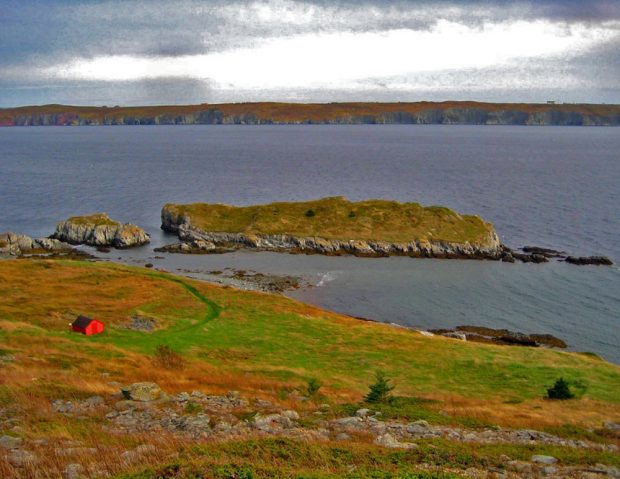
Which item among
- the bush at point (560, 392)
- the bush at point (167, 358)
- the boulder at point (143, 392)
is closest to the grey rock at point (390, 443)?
the boulder at point (143, 392)

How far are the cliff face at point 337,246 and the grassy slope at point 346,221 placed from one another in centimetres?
155

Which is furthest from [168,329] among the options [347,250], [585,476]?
[347,250]

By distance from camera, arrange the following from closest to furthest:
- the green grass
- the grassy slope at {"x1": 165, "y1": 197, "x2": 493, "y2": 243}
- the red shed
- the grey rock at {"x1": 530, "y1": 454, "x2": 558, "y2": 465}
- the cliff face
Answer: the green grass < the grey rock at {"x1": 530, "y1": 454, "x2": 558, "y2": 465} < the red shed < the cliff face < the grassy slope at {"x1": 165, "y1": 197, "x2": 493, "y2": 243}

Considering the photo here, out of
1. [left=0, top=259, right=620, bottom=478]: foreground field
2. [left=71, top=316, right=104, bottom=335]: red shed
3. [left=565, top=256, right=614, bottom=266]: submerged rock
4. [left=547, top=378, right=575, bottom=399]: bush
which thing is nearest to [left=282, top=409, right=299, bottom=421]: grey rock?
[left=0, top=259, right=620, bottom=478]: foreground field

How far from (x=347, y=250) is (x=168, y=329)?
57.2 meters

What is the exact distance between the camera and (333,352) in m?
45.8

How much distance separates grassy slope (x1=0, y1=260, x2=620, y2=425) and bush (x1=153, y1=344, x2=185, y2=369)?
95 centimetres

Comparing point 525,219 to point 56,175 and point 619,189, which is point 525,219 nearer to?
point 619,189

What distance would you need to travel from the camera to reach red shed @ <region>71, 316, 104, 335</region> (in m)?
44.0

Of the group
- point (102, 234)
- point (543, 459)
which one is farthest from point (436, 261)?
point (543, 459)

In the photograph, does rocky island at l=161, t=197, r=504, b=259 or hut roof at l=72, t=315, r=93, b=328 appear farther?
rocky island at l=161, t=197, r=504, b=259

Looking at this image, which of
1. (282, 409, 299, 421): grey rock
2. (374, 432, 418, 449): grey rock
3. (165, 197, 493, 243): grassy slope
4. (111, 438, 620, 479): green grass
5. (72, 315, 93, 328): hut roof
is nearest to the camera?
(111, 438, 620, 479): green grass

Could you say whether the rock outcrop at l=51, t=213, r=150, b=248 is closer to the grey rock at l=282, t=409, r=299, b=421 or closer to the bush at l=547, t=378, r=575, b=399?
the bush at l=547, t=378, r=575, b=399

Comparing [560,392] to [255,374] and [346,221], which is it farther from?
[346,221]
